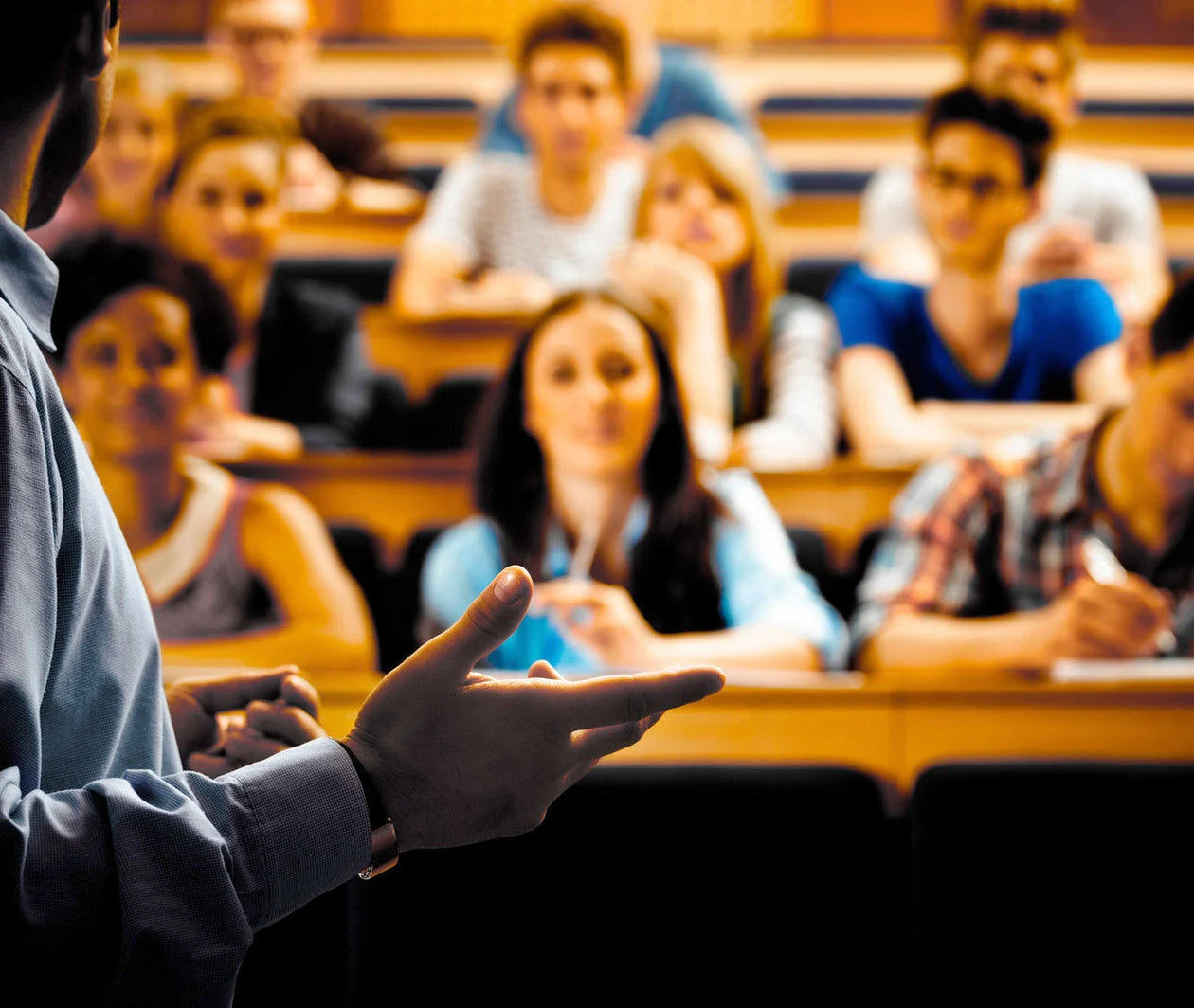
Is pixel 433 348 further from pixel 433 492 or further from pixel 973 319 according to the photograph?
pixel 973 319

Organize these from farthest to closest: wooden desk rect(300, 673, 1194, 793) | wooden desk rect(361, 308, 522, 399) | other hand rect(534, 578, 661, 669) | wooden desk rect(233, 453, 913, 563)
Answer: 1. wooden desk rect(361, 308, 522, 399)
2. wooden desk rect(233, 453, 913, 563)
3. other hand rect(534, 578, 661, 669)
4. wooden desk rect(300, 673, 1194, 793)

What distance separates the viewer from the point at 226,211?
0.99 m

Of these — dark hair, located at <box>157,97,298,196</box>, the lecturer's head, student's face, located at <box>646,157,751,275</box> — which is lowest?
the lecturer's head

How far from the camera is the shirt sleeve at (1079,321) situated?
91cm

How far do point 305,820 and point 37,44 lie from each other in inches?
5.6

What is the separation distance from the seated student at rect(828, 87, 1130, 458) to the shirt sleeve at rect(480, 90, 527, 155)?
0.45m

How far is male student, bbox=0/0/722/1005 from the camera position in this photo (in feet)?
0.71

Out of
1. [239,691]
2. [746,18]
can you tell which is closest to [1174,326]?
[239,691]

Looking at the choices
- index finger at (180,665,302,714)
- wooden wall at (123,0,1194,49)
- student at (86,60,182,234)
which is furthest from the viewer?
wooden wall at (123,0,1194,49)

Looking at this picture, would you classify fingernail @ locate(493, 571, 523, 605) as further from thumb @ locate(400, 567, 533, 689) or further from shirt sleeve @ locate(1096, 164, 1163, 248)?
shirt sleeve @ locate(1096, 164, 1163, 248)

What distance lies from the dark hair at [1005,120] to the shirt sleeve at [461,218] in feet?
1.26

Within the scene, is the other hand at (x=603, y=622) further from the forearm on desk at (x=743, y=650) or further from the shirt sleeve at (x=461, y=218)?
the shirt sleeve at (x=461, y=218)

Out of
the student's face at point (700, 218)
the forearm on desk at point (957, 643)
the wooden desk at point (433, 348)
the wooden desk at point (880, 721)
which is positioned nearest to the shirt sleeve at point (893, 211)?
the student's face at point (700, 218)

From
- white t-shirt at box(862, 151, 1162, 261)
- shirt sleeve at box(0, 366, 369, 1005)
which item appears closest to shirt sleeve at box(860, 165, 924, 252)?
white t-shirt at box(862, 151, 1162, 261)
